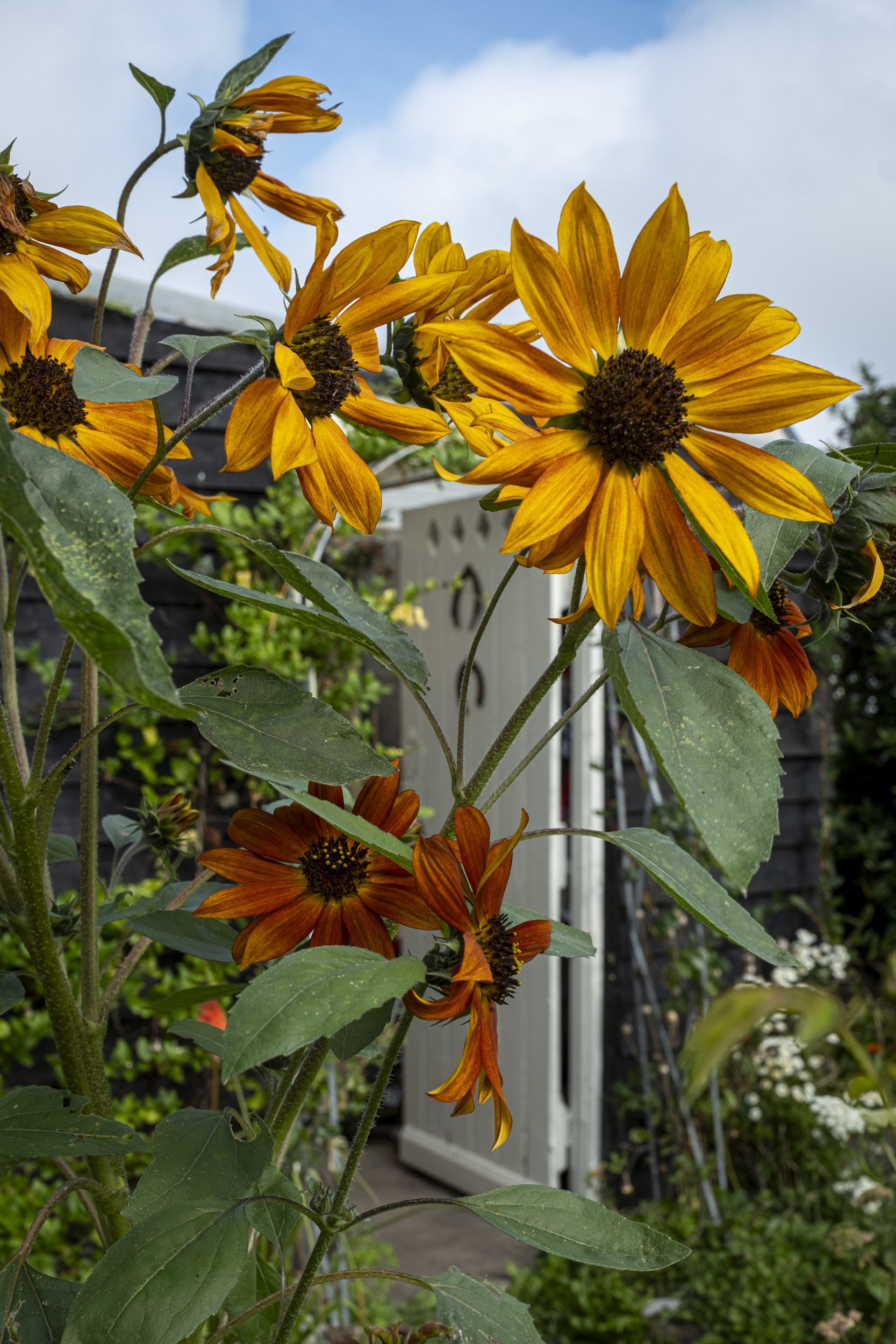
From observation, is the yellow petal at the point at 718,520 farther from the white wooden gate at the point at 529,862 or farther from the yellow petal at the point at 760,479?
the white wooden gate at the point at 529,862

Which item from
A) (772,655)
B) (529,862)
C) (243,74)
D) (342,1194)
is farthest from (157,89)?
(529,862)

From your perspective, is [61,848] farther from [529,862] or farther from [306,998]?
[529,862]

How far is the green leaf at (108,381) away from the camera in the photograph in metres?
0.32

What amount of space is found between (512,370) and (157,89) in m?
0.28

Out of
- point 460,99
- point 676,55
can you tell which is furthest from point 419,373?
point 676,55

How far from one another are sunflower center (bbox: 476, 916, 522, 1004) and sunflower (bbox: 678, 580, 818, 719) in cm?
13

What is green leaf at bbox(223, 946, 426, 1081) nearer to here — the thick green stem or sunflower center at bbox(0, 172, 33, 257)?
the thick green stem

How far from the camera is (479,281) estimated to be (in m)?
0.42

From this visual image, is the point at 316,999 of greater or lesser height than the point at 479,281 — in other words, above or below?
below

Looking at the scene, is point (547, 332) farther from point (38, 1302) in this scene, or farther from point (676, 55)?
point (676, 55)

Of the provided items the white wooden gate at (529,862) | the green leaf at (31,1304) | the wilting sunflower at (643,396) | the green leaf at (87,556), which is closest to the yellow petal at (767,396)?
the wilting sunflower at (643,396)

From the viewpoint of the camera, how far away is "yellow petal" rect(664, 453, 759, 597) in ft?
1.03

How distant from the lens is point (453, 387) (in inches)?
18.2

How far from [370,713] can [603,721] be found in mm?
648
